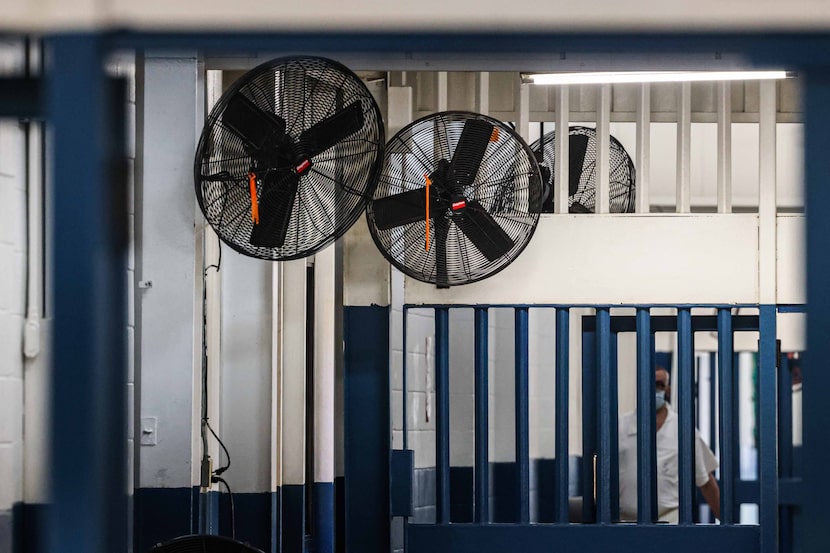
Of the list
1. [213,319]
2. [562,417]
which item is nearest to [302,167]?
[213,319]

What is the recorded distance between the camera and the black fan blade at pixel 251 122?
14.2 feet

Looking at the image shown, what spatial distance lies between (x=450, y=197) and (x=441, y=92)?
34.3 inches

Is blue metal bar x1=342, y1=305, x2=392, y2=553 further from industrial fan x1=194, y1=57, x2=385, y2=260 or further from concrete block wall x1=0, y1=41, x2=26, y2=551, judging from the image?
concrete block wall x1=0, y1=41, x2=26, y2=551

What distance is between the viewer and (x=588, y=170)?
245 inches

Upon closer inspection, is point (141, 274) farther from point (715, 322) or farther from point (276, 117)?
point (715, 322)

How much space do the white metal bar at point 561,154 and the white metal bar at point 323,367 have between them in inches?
64.9

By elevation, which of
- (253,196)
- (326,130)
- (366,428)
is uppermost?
(326,130)

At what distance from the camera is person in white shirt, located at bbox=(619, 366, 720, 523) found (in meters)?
7.31

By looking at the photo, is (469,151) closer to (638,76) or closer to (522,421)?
(638,76)

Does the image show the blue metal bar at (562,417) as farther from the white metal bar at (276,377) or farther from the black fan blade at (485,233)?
the white metal bar at (276,377)

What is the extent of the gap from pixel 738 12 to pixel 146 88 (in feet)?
13.1

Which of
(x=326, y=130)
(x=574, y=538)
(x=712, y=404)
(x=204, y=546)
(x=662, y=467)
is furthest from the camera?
(x=712, y=404)

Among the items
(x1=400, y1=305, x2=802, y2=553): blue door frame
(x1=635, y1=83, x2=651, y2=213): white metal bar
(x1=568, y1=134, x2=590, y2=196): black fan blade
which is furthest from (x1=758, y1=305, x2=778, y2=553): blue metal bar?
(x1=568, y1=134, x2=590, y2=196): black fan blade

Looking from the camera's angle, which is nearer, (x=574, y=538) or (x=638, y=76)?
(x=638, y=76)
